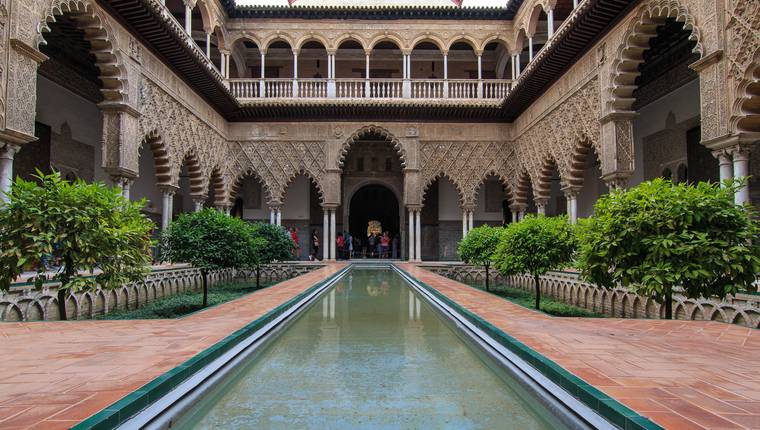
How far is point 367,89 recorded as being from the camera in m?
14.8

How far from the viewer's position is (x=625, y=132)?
9000 mm

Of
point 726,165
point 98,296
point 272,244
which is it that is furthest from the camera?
point 272,244

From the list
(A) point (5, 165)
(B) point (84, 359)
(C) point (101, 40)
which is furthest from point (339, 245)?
(B) point (84, 359)

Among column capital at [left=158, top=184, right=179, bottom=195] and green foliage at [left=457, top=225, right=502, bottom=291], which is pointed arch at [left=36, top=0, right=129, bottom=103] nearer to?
column capital at [left=158, top=184, right=179, bottom=195]

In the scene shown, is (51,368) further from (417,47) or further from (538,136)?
(417,47)

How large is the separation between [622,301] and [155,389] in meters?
6.64

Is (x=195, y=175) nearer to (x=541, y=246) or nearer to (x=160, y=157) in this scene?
(x=160, y=157)

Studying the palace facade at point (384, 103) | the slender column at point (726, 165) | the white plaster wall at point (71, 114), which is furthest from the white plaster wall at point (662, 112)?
the white plaster wall at point (71, 114)

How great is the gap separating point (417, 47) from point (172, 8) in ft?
25.5

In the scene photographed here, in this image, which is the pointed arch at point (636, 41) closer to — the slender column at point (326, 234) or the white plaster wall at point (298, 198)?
the slender column at point (326, 234)

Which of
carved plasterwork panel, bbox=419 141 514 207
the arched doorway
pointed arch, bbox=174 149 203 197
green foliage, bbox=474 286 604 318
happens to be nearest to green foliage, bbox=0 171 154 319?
green foliage, bbox=474 286 604 318

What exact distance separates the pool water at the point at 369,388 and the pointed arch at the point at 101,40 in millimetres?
6414

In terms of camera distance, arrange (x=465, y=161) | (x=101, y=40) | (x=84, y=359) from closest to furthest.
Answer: (x=84, y=359), (x=101, y=40), (x=465, y=161)

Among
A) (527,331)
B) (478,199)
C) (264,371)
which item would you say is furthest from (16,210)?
(478,199)
